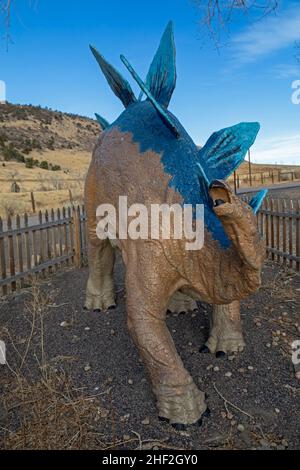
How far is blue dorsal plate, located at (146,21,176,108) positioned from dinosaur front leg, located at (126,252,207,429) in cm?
129

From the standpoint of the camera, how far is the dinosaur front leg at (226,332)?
346cm

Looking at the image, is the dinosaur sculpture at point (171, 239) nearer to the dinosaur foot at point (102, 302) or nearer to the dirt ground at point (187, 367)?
the dirt ground at point (187, 367)

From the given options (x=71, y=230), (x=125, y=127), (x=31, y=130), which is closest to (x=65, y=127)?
(x=31, y=130)

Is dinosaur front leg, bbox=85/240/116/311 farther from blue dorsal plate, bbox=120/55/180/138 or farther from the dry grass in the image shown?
blue dorsal plate, bbox=120/55/180/138

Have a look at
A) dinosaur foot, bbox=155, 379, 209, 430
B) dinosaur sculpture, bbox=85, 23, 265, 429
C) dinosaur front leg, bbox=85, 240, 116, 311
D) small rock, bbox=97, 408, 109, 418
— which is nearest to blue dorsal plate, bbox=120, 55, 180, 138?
dinosaur sculpture, bbox=85, 23, 265, 429

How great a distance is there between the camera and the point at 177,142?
102 inches

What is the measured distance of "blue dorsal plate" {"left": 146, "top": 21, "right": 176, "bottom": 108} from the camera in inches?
111

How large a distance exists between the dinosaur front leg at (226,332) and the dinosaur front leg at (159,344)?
91 cm

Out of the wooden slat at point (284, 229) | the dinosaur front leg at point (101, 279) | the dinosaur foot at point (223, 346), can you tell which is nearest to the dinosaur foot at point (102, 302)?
the dinosaur front leg at point (101, 279)

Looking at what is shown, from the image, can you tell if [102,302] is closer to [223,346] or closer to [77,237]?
[223,346]

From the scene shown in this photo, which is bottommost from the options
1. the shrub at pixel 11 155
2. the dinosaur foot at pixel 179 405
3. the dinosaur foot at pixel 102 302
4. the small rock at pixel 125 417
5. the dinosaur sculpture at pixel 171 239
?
the small rock at pixel 125 417

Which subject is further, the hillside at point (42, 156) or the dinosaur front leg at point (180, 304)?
the hillside at point (42, 156)
